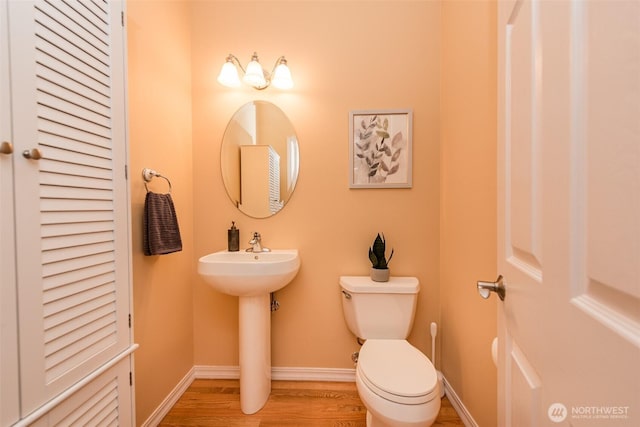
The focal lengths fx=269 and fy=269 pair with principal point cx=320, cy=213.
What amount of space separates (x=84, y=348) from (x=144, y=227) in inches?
25.7

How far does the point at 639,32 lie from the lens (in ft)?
0.94

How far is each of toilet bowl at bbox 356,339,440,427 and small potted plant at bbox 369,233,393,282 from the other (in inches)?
Result: 17.1

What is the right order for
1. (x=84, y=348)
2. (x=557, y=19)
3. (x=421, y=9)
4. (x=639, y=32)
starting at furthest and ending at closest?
1. (x=421, y=9)
2. (x=84, y=348)
3. (x=557, y=19)
4. (x=639, y=32)

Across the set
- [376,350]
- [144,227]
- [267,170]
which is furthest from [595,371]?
[267,170]

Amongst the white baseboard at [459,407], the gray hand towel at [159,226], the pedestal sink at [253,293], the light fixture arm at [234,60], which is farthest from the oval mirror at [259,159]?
the white baseboard at [459,407]

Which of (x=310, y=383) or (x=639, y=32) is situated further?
(x=310, y=383)

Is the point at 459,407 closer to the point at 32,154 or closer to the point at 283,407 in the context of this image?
the point at 283,407

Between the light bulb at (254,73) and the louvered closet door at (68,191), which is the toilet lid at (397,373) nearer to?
the louvered closet door at (68,191)

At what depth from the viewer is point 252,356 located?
5.05 feet

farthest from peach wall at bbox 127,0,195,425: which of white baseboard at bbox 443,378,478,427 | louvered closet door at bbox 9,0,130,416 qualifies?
white baseboard at bbox 443,378,478,427

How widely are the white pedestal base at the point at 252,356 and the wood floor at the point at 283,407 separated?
0.07 metres

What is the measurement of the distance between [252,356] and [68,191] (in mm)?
1219

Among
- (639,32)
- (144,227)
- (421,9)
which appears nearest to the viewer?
(639,32)

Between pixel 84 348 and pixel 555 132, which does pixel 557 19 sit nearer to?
pixel 555 132
